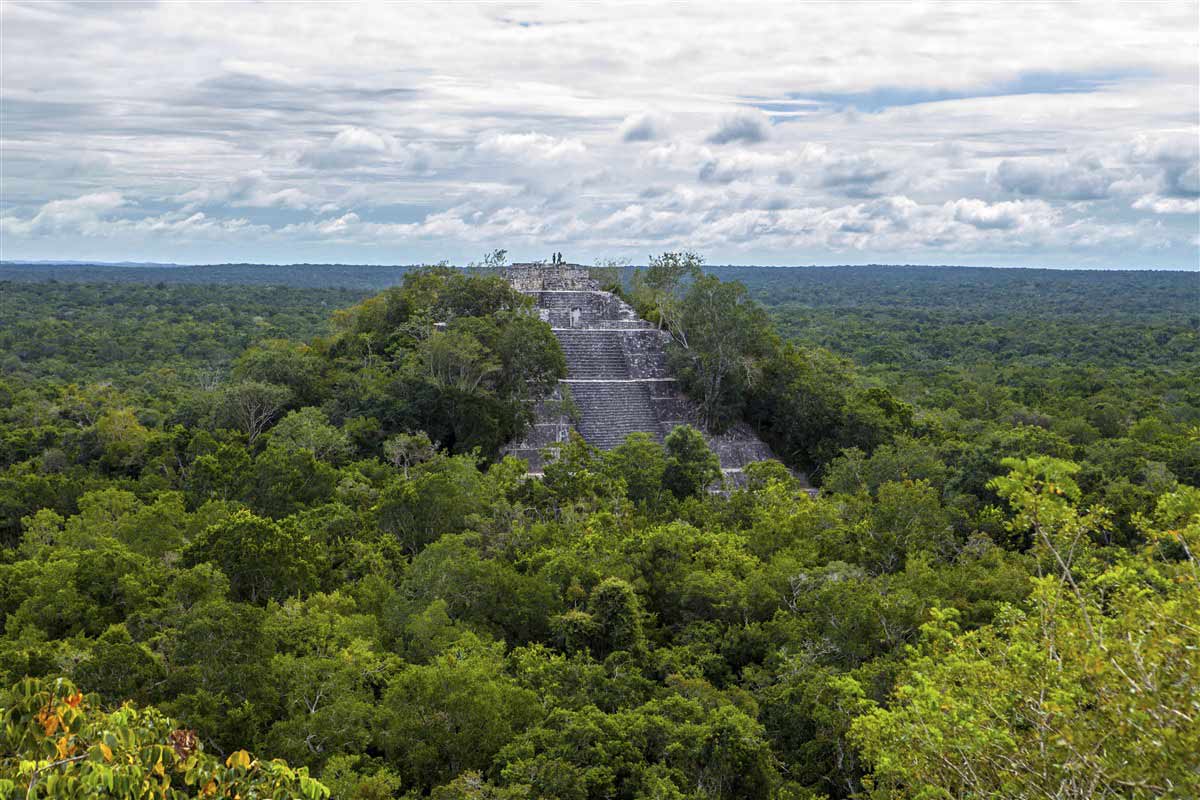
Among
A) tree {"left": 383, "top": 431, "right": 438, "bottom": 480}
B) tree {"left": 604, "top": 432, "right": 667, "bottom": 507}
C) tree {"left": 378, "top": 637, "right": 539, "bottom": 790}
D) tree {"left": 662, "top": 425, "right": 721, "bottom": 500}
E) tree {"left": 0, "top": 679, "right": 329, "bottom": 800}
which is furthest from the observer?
tree {"left": 383, "top": 431, "right": 438, "bottom": 480}

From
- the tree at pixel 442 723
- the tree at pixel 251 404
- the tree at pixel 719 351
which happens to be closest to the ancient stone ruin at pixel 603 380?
the tree at pixel 719 351

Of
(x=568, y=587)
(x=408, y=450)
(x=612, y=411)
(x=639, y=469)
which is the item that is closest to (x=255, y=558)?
(x=568, y=587)

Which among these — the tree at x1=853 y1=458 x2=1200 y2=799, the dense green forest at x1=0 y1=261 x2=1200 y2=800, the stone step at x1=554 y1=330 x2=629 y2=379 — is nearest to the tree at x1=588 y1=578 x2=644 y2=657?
the dense green forest at x1=0 y1=261 x2=1200 y2=800

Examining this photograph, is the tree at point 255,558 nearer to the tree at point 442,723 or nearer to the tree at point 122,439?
the tree at point 442,723

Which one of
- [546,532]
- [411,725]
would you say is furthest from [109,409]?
[411,725]

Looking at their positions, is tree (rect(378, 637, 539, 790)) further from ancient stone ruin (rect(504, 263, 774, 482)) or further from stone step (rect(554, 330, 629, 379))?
stone step (rect(554, 330, 629, 379))

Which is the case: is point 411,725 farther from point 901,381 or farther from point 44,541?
point 901,381
